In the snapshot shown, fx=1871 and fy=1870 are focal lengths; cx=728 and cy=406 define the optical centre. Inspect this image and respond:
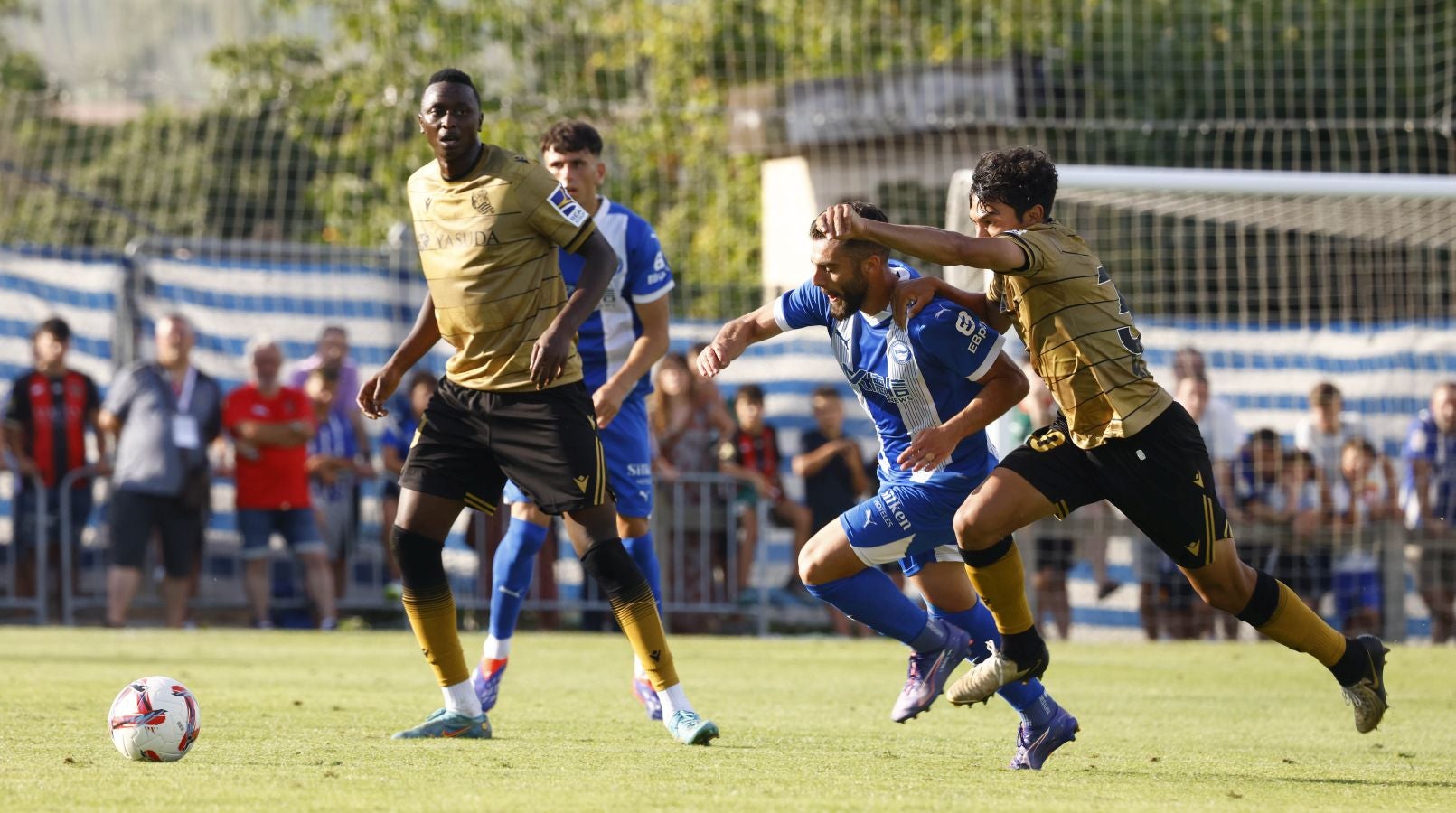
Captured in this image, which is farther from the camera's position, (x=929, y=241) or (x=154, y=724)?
(x=154, y=724)

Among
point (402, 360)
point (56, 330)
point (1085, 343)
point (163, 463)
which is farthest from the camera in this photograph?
point (56, 330)

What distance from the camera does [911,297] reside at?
643 centimetres

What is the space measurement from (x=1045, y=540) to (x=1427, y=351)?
3.63 metres

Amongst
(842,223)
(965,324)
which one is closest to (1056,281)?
(965,324)

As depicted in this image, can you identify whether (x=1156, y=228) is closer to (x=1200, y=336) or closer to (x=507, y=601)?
(x=1200, y=336)

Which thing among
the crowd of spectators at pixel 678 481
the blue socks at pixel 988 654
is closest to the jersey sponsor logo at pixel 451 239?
the blue socks at pixel 988 654

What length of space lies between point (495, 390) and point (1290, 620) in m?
2.87

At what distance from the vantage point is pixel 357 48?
2136 centimetres

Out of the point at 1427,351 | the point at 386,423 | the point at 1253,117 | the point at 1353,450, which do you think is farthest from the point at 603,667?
the point at 1253,117

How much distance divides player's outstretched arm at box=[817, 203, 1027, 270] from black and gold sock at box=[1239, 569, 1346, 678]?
4.94 ft

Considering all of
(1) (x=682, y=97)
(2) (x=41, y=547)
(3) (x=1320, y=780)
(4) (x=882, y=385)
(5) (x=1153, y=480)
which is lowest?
(2) (x=41, y=547)

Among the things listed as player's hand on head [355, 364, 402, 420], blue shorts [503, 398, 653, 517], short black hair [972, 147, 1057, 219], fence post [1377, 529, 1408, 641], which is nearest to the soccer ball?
player's hand on head [355, 364, 402, 420]

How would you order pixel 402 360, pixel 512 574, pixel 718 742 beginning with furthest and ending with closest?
pixel 512 574 → pixel 402 360 → pixel 718 742

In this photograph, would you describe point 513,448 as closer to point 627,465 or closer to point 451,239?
point 451,239
